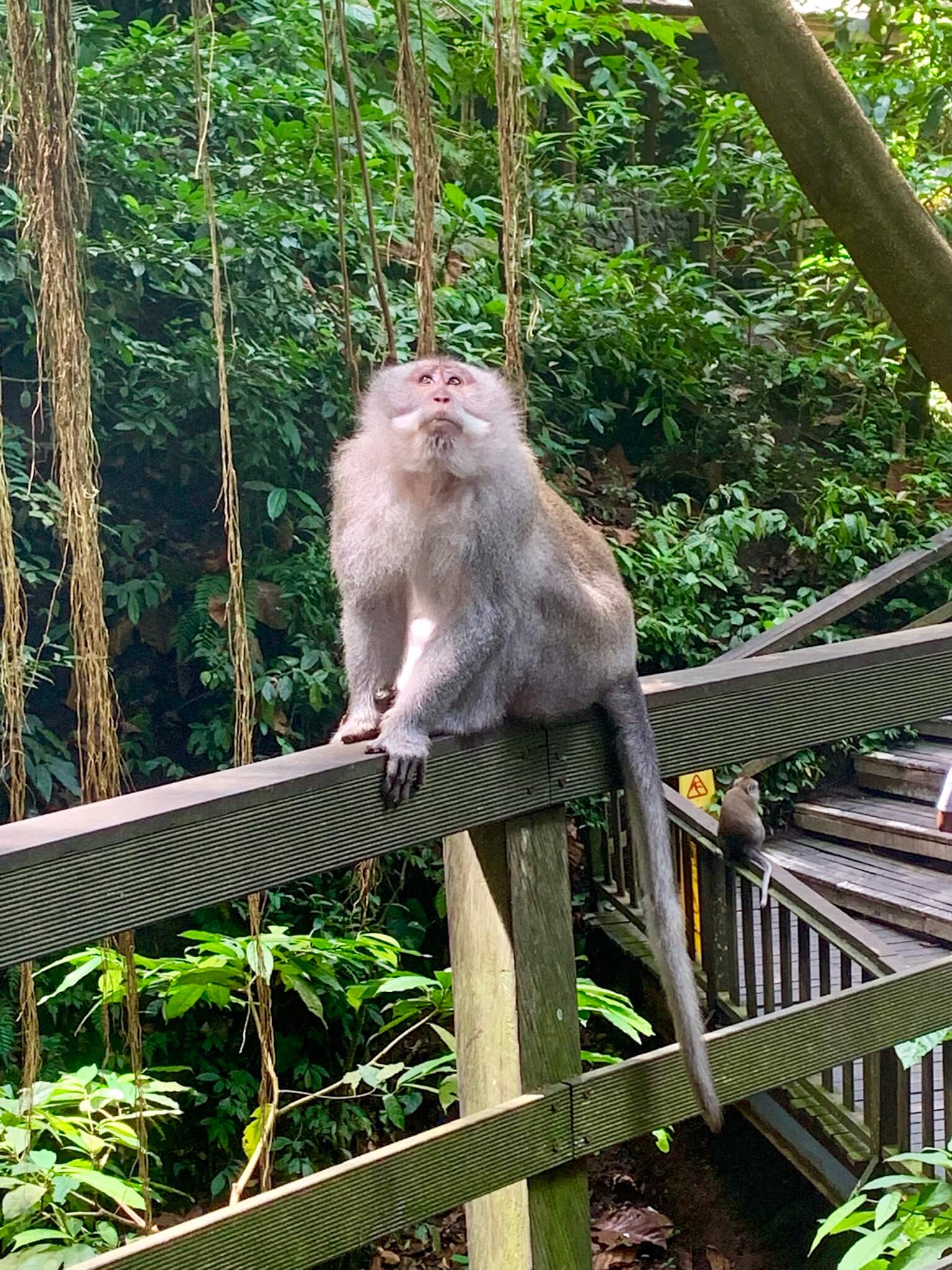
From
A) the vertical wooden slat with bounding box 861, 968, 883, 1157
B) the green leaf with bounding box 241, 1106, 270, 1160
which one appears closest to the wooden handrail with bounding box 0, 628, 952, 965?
the green leaf with bounding box 241, 1106, 270, 1160

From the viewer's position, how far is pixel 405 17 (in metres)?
1.92

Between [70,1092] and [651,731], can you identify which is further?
[70,1092]

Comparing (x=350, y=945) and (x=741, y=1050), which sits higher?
(x=741, y=1050)

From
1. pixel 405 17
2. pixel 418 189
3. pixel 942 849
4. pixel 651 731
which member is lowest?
pixel 942 849

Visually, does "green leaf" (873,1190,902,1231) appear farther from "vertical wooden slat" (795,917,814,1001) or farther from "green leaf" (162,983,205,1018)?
"vertical wooden slat" (795,917,814,1001)

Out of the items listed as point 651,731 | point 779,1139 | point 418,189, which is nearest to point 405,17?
point 418,189

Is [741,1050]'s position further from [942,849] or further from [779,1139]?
[942,849]

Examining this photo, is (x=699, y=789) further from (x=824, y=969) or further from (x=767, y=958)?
(x=824, y=969)

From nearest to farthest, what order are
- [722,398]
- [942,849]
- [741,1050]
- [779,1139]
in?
1. [741,1050]
2. [779,1139]
3. [942,849]
4. [722,398]

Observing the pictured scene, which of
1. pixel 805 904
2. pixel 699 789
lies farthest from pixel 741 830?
pixel 699 789

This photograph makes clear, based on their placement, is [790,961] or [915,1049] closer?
[915,1049]

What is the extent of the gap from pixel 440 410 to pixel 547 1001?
100 cm

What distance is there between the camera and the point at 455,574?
1895 millimetres

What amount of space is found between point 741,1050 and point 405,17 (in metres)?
1.61
